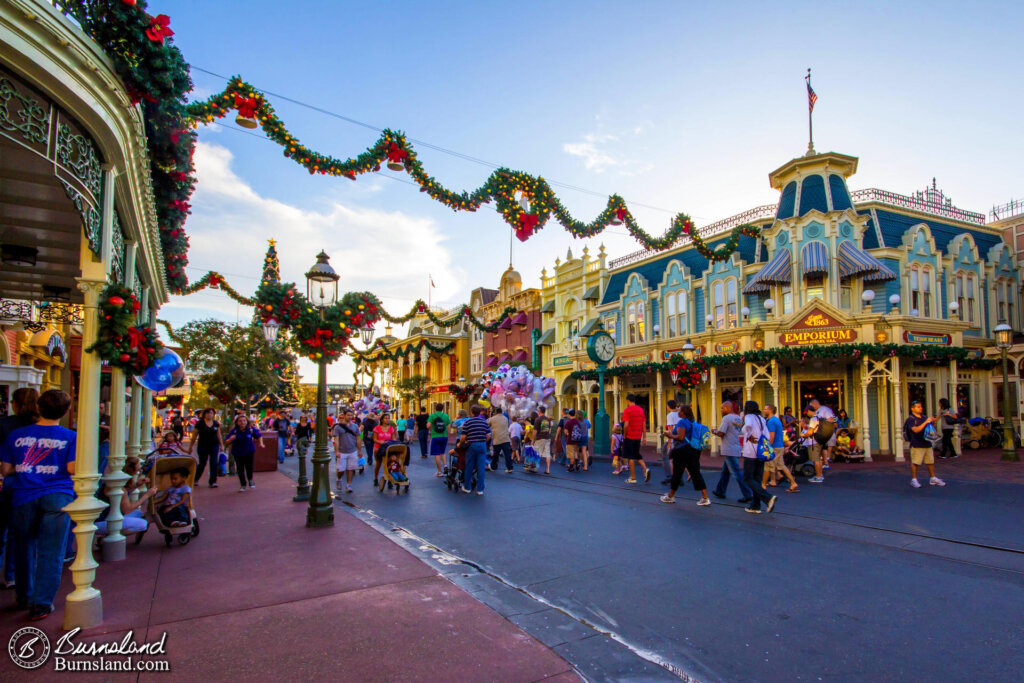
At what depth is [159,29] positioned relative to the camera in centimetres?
480

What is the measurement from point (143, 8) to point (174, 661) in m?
5.11

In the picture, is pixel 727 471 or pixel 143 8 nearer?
pixel 143 8

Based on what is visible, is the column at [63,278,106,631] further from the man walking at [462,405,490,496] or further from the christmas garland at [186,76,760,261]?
the man walking at [462,405,490,496]

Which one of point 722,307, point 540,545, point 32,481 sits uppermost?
point 722,307

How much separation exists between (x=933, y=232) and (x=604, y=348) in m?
12.8

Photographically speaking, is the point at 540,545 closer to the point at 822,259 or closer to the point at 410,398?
the point at 822,259

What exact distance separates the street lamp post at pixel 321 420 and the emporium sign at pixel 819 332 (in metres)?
15.0

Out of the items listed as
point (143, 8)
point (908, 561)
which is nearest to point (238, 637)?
point (143, 8)

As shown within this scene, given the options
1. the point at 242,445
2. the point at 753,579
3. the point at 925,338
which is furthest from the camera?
the point at 925,338

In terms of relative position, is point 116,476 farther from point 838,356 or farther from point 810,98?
point 810,98

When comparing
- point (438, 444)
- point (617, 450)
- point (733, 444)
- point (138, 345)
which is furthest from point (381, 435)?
point (138, 345)

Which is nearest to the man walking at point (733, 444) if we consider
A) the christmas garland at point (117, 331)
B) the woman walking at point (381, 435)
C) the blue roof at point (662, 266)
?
the woman walking at point (381, 435)

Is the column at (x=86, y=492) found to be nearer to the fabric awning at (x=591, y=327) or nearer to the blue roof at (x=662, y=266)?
the blue roof at (x=662, y=266)

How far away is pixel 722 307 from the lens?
22250 millimetres
